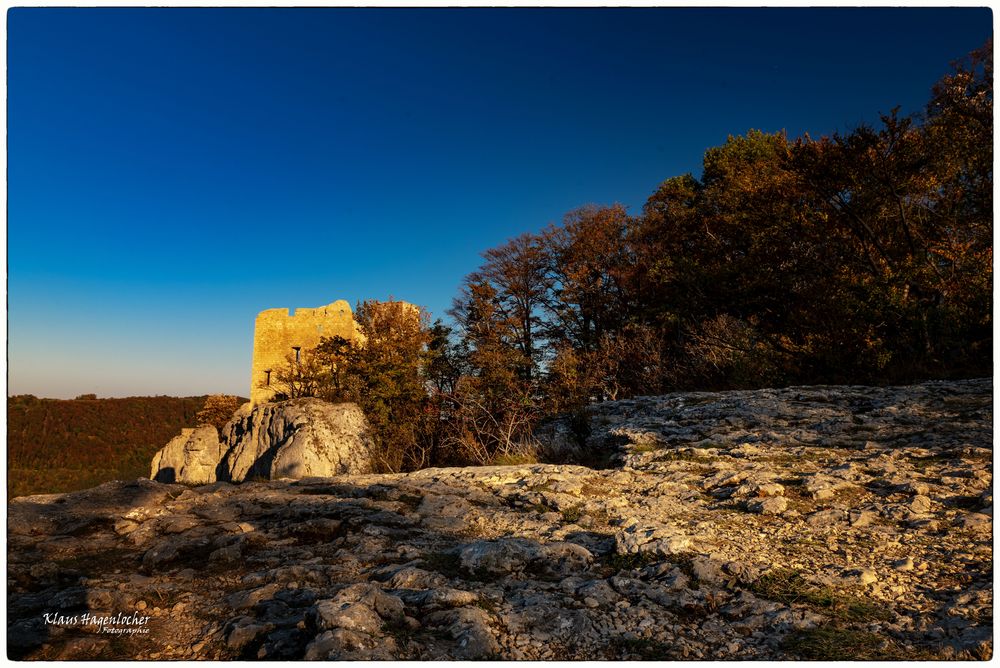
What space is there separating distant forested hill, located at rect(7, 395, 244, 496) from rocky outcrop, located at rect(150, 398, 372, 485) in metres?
3.45

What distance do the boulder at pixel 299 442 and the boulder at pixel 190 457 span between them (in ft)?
7.37

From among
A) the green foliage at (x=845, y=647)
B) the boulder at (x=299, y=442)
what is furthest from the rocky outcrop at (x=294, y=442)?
the green foliage at (x=845, y=647)

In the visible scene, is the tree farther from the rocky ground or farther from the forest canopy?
the rocky ground

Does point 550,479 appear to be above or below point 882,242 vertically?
below

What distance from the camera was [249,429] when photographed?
1328 centimetres

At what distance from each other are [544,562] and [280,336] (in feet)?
55.1

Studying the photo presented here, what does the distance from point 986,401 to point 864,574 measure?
225 inches

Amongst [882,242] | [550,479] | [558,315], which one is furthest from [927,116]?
[558,315]

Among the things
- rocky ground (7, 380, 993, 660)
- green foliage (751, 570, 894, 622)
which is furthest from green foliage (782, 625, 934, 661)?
green foliage (751, 570, 894, 622)

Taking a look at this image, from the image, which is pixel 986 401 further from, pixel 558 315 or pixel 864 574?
pixel 558 315

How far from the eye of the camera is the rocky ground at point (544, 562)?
2201 mm

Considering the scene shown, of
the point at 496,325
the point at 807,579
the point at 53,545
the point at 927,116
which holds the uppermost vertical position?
the point at 927,116

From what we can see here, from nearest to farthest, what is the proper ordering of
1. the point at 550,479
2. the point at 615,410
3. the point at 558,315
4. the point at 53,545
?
the point at 53,545
the point at 550,479
the point at 615,410
the point at 558,315

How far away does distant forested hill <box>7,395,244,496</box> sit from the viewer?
48.3 ft
